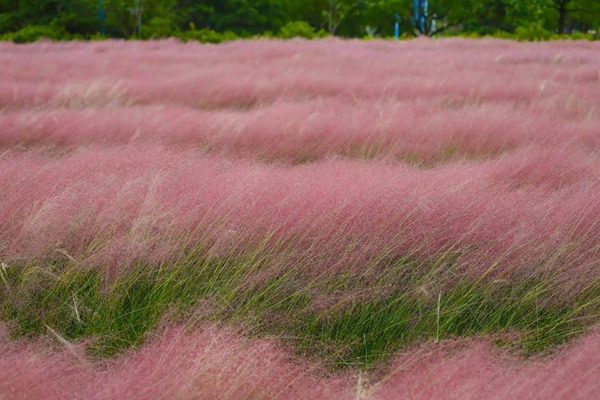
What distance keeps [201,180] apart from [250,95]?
12.5 ft

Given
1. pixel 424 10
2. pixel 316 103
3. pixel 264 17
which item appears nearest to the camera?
pixel 316 103

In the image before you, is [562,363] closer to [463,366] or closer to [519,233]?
A: [463,366]

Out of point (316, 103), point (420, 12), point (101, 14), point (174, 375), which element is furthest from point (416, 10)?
point (174, 375)

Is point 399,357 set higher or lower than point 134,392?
lower

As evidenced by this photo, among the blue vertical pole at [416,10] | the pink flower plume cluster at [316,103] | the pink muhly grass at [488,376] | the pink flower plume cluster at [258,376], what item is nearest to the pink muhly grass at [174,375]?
the pink flower plume cluster at [258,376]

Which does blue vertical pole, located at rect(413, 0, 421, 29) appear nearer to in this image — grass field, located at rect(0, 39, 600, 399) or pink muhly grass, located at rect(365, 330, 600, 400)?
grass field, located at rect(0, 39, 600, 399)

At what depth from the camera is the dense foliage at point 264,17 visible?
2005 centimetres

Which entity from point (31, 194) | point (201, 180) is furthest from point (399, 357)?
point (31, 194)

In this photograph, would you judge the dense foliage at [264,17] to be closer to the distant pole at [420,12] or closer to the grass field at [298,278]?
the distant pole at [420,12]

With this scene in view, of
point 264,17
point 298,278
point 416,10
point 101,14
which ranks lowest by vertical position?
point 298,278

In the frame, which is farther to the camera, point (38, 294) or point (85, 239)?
point (85, 239)

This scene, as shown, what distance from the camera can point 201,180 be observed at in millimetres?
2596

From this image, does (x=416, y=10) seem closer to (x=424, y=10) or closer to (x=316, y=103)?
(x=424, y=10)

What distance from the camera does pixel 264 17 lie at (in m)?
28.4
